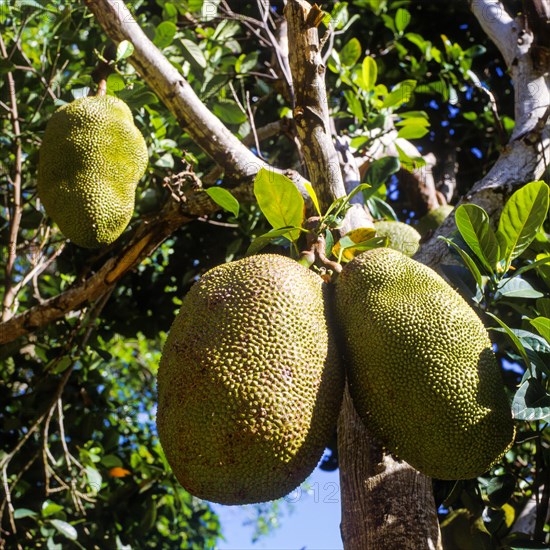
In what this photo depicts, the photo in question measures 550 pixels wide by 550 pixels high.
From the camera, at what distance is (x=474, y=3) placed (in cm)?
216

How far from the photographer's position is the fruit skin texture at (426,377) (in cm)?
103

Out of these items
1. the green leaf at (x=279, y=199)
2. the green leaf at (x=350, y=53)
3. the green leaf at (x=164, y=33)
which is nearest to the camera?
the green leaf at (x=279, y=199)

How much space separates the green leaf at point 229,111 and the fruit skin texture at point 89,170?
0.98 ft

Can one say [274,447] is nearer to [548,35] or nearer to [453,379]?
[453,379]

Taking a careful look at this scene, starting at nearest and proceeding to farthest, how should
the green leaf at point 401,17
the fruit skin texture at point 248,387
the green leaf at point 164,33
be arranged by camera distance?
the fruit skin texture at point 248,387
the green leaf at point 164,33
the green leaf at point 401,17

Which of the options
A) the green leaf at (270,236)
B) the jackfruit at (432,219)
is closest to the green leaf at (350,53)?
the jackfruit at (432,219)

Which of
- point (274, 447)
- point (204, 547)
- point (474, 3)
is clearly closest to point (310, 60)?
point (274, 447)

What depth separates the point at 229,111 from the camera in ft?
6.69

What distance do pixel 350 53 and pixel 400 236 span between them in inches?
29.6

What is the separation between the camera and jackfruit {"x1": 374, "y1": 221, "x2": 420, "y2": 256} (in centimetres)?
182

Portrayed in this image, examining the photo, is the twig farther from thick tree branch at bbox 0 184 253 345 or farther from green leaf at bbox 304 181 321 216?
green leaf at bbox 304 181 321 216

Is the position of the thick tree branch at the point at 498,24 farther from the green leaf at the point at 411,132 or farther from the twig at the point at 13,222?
the twig at the point at 13,222

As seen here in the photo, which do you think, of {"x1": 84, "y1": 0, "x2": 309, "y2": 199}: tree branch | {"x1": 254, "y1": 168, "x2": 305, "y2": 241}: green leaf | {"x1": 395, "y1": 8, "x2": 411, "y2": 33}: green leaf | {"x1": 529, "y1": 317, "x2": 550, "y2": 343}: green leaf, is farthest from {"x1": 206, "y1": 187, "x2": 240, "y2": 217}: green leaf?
{"x1": 395, "y1": 8, "x2": 411, "y2": 33}: green leaf

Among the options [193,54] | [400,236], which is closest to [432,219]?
[400,236]
